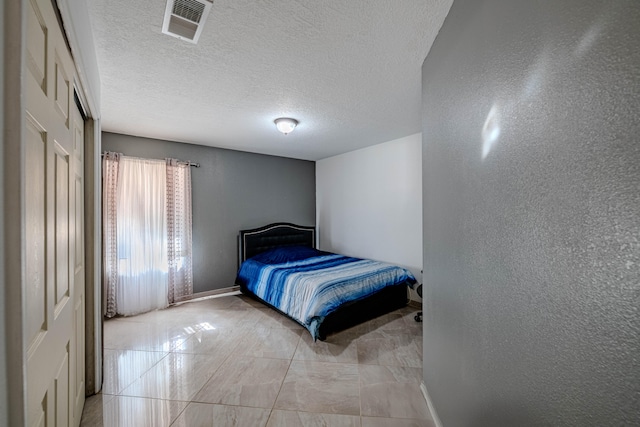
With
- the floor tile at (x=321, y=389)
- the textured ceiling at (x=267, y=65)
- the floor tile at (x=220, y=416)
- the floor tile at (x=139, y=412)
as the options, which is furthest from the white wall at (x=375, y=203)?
the floor tile at (x=139, y=412)

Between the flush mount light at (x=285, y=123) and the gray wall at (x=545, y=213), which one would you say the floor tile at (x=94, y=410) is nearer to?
the gray wall at (x=545, y=213)

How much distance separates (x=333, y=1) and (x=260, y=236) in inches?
146

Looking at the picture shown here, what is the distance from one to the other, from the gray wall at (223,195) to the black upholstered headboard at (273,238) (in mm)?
132

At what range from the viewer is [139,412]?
1.73 metres

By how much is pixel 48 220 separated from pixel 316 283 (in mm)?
2285

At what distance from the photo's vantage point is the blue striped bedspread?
272 centimetres

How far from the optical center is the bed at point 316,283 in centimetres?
274

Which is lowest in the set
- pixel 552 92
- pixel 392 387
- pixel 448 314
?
pixel 392 387

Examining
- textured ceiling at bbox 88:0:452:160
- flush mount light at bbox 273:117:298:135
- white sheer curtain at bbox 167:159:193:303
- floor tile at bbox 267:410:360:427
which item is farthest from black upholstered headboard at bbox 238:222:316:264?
floor tile at bbox 267:410:360:427

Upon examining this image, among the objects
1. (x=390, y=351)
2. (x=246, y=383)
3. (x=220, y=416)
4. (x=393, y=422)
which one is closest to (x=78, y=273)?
(x=220, y=416)

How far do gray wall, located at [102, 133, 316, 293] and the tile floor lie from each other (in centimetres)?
110

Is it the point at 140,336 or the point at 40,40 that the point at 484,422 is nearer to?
the point at 40,40

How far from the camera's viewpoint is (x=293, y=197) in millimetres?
5035

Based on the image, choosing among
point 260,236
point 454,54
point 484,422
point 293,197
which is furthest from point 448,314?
point 293,197
